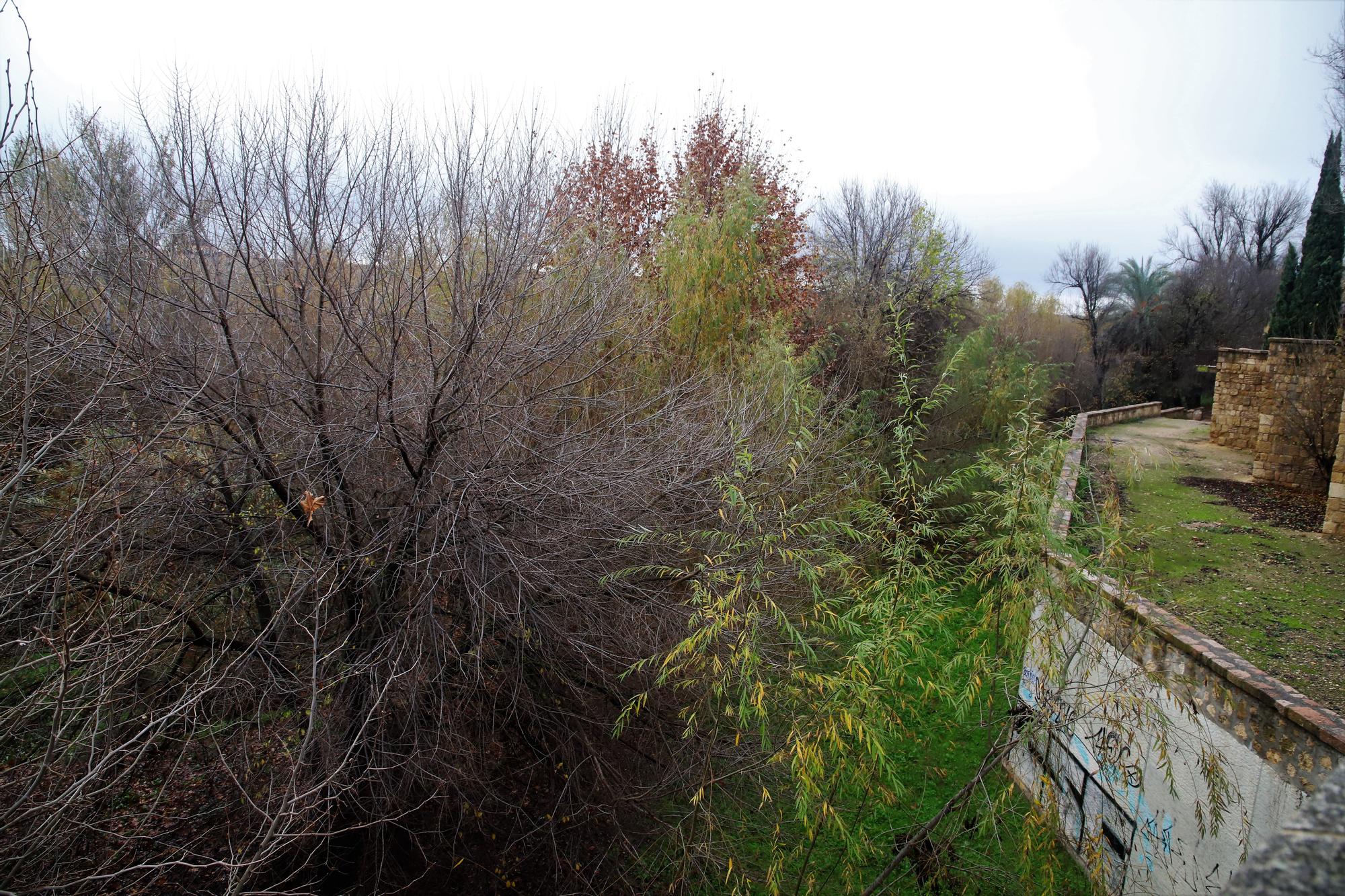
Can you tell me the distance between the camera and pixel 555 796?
559 centimetres

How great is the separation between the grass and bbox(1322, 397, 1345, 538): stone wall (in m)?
0.21

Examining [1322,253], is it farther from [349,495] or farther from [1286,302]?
[349,495]

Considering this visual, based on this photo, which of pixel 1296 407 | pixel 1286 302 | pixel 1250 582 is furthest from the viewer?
pixel 1286 302

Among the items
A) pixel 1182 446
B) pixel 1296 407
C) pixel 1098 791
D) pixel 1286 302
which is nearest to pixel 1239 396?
pixel 1182 446

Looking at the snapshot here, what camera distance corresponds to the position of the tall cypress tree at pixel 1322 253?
62.0 feet

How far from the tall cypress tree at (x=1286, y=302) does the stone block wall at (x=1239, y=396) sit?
4653 millimetres

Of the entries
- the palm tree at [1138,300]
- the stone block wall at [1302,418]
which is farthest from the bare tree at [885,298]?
the palm tree at [1138,300]

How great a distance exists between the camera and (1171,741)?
554 cm

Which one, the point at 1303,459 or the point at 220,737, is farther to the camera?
the point at 1303,459

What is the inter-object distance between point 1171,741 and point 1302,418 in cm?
1057

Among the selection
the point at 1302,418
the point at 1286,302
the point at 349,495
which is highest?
the point at 1286,302

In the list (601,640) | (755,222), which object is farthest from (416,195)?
(755,222)

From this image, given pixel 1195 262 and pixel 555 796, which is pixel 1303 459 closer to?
pixel 555 796

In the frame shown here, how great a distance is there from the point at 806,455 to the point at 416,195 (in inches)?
147
